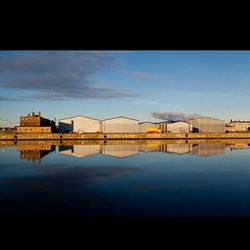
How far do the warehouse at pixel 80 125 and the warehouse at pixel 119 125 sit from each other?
9.15 feet

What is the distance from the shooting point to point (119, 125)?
223 ft

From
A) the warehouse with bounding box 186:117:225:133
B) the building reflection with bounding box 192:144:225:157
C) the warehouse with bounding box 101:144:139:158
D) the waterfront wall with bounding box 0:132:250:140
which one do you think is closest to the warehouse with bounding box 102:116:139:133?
the waterfront wall with bounding box 0:132:250:140

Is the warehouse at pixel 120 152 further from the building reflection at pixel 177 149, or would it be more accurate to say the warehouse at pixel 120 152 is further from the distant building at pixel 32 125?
the distant building at pixel 32 125

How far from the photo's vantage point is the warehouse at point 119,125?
2670 inches

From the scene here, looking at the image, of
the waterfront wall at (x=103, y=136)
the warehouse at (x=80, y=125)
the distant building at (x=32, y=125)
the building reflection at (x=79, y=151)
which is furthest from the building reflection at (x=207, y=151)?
the warehouse at (x=80, y=125)

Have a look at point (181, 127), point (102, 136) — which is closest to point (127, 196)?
point (102, 136)

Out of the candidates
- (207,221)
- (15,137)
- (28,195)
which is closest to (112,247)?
(207,221)

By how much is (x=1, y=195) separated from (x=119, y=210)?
190 inches

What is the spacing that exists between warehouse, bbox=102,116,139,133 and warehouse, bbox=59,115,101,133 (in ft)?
9.15

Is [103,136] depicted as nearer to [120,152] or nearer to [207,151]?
[120,152]

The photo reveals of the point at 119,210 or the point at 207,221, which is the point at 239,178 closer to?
the point at 119,210

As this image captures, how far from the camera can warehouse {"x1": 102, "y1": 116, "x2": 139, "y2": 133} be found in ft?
222
